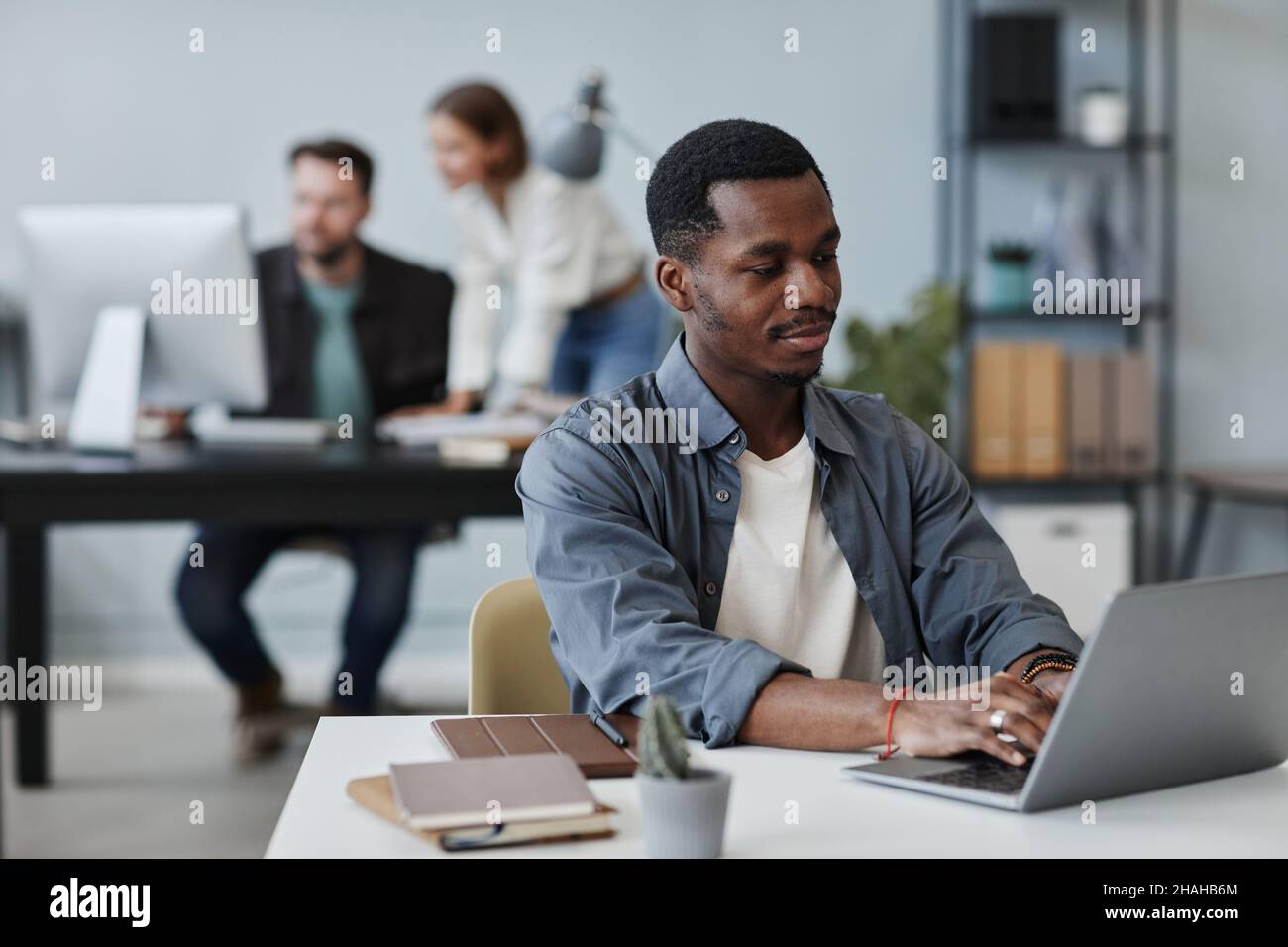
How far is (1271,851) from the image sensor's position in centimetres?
97

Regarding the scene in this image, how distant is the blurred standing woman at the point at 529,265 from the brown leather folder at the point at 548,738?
2242 millimetres

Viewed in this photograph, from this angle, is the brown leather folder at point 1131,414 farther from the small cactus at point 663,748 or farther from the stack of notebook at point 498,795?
the small cactus at point 663,748

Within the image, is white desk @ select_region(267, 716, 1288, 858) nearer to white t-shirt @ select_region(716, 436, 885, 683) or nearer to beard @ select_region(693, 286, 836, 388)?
white t-shirt @ select_region(716, 436, 885, 683)

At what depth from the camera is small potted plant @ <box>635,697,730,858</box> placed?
0.91 meters

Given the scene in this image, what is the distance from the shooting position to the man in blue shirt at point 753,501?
1.34 metres

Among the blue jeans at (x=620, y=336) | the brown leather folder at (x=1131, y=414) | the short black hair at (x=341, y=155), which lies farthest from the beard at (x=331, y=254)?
the brown leather folder at (x=1131, y=414)

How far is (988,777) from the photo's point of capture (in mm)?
1094

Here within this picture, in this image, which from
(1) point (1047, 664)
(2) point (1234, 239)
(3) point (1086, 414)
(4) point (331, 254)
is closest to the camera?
(1) point (1047, 664)

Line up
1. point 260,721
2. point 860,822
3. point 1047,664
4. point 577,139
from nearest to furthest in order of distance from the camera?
1. point 860,822
2. point 1047,664
3. point 577,139
4. point 260,721

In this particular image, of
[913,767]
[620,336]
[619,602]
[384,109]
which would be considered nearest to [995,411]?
[620,336]

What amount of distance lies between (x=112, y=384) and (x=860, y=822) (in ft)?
7.60

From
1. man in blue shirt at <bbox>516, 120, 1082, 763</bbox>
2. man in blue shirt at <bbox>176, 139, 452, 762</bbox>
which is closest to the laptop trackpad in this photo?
man in blue shirt at <bbox>516, 120, 1082, 763</bbox>

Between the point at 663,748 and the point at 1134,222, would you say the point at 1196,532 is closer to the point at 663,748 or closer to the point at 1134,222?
the point at 1134,222

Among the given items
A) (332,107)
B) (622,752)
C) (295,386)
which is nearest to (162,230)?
(295,386)
